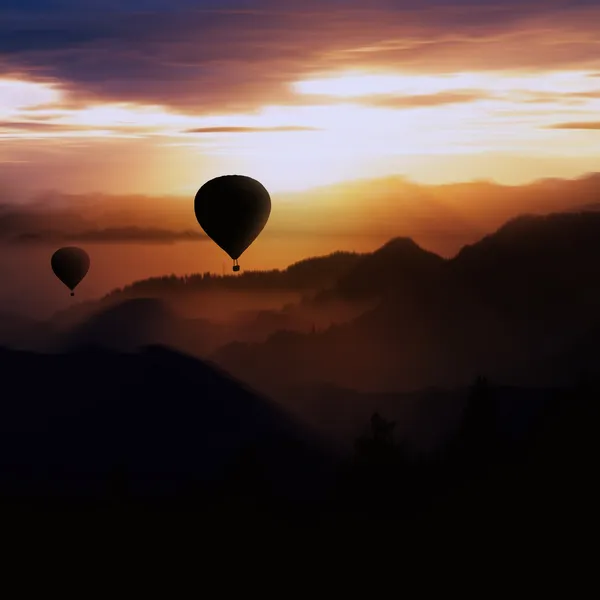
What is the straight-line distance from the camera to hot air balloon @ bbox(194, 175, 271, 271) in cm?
8844

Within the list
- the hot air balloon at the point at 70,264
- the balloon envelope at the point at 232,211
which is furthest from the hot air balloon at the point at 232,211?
the hot air balloon at the point at 70,264

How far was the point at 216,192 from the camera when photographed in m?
89.2

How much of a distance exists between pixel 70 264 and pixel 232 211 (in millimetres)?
70643

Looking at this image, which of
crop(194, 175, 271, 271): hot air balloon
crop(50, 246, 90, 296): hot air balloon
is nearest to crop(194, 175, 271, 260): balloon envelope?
crop(194, 175, 271, 271): hot air balloon

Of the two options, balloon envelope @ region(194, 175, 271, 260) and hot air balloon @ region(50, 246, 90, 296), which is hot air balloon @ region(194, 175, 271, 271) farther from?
hot air balloon @ region(50, 246, 90, 296)

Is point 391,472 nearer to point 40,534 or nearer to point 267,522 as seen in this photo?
point 267,522

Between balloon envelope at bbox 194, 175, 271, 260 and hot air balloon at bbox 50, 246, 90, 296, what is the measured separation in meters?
63.2

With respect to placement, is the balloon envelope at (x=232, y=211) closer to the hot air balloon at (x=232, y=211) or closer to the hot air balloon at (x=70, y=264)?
the hot air balloon at (x=232, y=211)

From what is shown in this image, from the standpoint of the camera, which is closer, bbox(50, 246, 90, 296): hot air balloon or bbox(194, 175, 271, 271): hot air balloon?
bbox(194, 175, 271, 271): hot air balloon

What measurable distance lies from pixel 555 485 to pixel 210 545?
90.9 ft

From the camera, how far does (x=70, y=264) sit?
154 m

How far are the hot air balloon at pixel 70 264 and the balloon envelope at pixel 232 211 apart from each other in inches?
2487

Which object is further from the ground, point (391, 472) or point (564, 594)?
point (391, 472)

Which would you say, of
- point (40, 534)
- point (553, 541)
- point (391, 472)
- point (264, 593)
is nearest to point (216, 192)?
point (391, 472)
